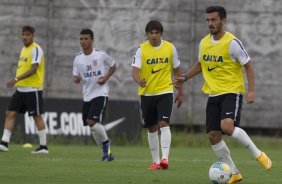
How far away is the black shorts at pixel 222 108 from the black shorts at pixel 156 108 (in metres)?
2.24

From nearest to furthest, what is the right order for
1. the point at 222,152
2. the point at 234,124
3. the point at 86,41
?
the point at 234,124, the point at 222,152, the point at 86,41

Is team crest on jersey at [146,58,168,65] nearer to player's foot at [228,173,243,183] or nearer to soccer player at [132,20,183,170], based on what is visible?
soccer player at [132,20,183,170]

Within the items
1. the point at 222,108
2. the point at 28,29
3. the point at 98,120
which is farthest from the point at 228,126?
the point at 28,29

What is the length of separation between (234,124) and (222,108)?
249 mm

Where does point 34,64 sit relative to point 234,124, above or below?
above

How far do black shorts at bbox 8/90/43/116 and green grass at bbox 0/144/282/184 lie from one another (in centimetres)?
81

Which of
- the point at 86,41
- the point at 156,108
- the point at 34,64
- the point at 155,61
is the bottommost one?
the point at 156,108

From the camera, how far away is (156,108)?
46.4ft

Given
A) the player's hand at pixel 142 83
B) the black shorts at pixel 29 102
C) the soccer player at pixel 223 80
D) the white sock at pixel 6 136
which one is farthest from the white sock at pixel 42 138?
the soccer player at pixel 223 80

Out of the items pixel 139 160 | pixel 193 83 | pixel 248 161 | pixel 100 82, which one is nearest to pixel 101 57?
pixel 100 82

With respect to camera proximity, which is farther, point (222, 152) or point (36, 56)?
point (36, 56)

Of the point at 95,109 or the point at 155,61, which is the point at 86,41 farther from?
the point at 155,61

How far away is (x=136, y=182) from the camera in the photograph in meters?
11.1

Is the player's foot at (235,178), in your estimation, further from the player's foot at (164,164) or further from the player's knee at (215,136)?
the player's foot at (164,164)
